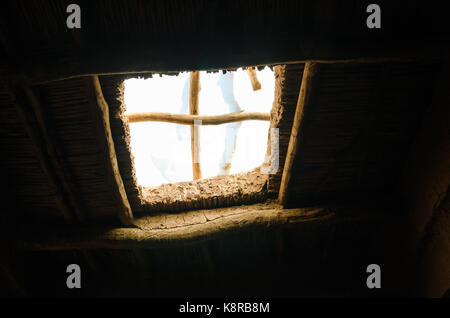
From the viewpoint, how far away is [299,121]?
240 centimetres

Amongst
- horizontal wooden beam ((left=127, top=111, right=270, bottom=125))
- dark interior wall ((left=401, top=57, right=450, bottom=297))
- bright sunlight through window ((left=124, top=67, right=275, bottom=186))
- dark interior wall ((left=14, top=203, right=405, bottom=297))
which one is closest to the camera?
dark interior wall ((left=401, top=57, right=450, bottom=297))

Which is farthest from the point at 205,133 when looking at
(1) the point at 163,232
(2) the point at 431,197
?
(2) the point at 431,197

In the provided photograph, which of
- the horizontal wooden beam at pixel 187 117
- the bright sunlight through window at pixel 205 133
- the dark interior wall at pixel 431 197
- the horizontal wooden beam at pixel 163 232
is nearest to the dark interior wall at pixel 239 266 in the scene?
the horizontal wooden beam at pixel 163 232

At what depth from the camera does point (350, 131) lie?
2547 mm

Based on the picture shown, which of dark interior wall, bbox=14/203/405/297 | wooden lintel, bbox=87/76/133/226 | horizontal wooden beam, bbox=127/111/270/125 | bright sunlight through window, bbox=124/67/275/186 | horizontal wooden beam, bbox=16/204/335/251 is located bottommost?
dark interior wall, bbox=14/203/405/297

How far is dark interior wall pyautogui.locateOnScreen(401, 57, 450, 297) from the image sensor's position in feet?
7.49

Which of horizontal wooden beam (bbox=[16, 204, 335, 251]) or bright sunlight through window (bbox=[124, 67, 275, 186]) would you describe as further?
bright sunlight through window (bbox=[124, 67, 275, 186])

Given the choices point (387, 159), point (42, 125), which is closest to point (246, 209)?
point (387, 159)

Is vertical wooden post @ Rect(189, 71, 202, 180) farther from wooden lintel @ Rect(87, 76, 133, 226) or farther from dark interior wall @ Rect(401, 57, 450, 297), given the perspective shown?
dark interior wall @ Rect(401, 57, 450, 297)

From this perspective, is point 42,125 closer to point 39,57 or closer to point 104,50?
point 39,57

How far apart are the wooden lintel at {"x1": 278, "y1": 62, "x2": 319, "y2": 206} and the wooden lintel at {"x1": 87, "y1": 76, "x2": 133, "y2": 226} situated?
1.42 meters

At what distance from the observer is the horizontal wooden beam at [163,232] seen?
2758 millimetres

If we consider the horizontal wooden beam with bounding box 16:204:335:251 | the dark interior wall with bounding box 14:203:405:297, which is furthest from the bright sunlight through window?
the horizontal wooden beam with bounding box 16:204:335:251

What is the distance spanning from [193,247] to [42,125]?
174 centimetres
